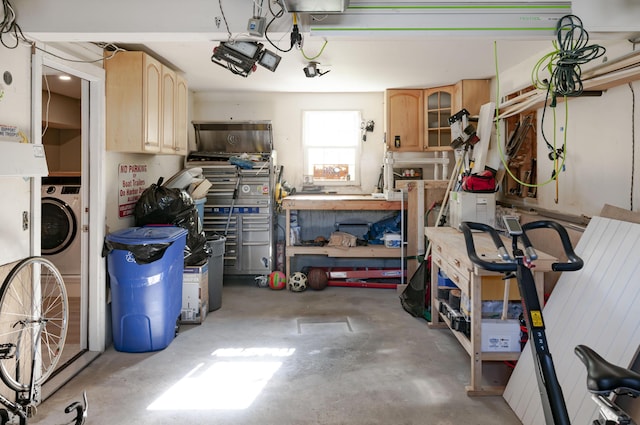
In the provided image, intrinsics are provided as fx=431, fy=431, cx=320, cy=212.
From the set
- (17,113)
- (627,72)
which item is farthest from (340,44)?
(17,113)

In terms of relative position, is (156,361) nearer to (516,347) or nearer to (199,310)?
(199,310)

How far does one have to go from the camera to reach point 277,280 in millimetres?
5145

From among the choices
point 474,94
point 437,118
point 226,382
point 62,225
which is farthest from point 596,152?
point 62,225

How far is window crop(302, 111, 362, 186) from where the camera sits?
5.84 m

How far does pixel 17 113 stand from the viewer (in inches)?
95.2

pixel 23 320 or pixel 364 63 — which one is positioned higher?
pixel 364 63

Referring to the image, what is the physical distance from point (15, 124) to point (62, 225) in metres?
2.30

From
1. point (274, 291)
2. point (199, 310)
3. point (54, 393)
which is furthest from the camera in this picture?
point (274, 291)

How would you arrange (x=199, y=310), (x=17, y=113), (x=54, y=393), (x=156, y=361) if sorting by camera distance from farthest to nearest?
1. (x=199, y=310)
2. (x=156, y=361)
3. (x=54, y=393)
4. (x=17, y=113)

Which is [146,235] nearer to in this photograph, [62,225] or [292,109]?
[62,225]

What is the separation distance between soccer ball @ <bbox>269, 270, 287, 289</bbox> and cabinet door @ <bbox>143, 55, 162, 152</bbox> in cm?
214

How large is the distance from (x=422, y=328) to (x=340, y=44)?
256 cm

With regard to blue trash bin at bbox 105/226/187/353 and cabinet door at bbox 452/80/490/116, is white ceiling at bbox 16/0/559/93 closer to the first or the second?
cabinet door at bbox 452/80/490/116

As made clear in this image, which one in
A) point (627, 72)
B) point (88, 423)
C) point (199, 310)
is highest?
point (627, 72)
